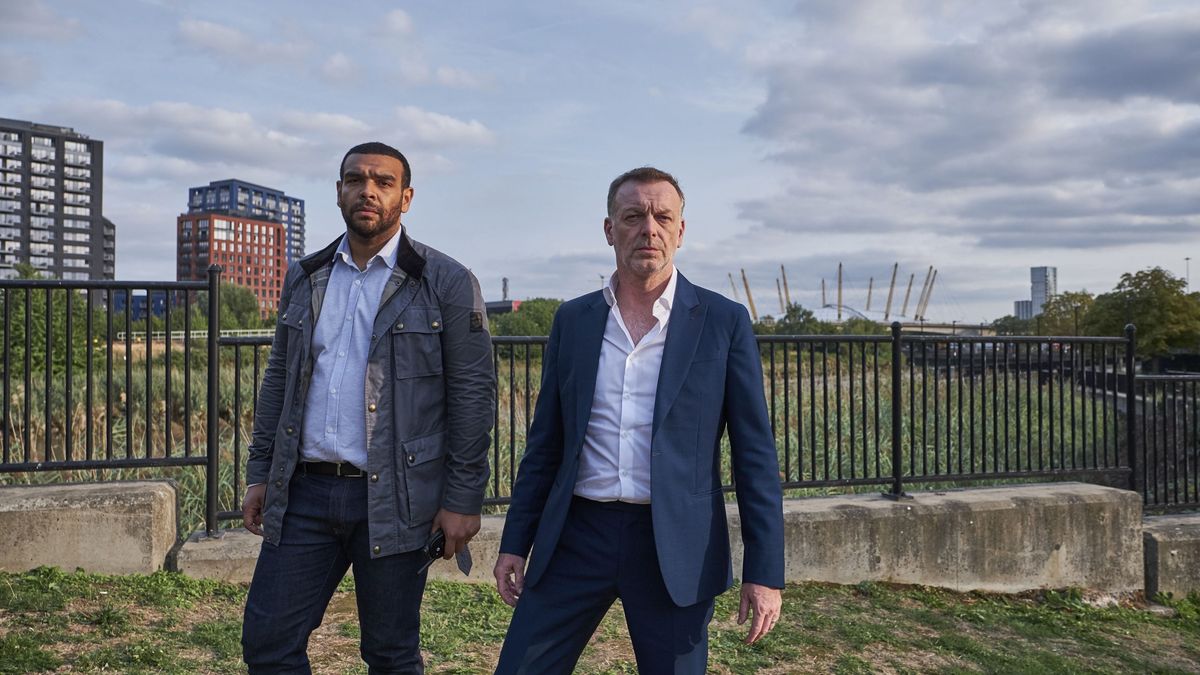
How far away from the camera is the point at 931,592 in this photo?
22.0ft

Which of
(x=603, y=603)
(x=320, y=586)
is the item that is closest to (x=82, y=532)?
(x=320, y=586)

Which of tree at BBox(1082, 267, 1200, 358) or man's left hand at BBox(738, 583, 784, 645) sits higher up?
tree at BBox(1082, 267, 1200, 358)

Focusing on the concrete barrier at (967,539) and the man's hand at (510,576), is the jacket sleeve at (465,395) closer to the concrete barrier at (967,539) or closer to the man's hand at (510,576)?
the man's hand at (510,576)

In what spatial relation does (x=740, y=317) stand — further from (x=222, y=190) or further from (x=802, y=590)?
(x=222, y=190)

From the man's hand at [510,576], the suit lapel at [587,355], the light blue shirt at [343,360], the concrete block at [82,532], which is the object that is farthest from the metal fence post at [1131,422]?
the concrete block at [82,532]

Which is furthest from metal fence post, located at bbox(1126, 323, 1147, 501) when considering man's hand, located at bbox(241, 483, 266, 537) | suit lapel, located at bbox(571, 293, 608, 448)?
man's hand, located at bbox(241, 483, 266, 537)

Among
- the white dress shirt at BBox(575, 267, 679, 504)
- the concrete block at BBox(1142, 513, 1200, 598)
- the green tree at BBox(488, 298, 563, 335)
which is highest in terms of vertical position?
the green tree at BBox(488, 298, 563, 335)

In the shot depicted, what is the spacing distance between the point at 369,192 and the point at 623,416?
1.13 metres

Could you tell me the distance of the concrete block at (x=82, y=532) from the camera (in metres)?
5.50

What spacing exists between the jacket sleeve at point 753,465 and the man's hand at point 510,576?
685 millimetres

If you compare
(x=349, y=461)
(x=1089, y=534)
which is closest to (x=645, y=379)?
(x=349, y=461)

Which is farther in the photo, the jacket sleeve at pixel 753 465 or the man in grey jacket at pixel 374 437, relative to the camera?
the man in grey jacket at pixel 374 437

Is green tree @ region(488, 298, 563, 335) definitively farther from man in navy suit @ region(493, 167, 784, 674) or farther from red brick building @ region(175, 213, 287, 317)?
red brick building @ region(175, 213, 287, 317)

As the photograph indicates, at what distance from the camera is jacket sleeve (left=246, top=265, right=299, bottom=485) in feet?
10.2
